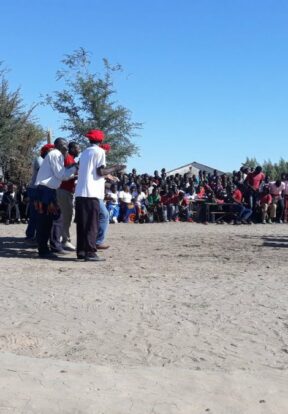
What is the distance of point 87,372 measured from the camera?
12.7 ft

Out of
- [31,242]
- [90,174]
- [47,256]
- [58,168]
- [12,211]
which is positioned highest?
[58,168]

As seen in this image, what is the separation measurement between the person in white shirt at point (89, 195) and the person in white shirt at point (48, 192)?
0.49 m

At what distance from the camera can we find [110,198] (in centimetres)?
1562

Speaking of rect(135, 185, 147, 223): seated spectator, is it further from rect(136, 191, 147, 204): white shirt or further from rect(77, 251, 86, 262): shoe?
rect(77, 251, 86, 262): shoe

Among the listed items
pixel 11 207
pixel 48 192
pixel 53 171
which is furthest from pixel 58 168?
pixel 11 207

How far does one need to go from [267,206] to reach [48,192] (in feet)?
41.4

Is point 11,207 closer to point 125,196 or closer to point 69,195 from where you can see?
point 125,196

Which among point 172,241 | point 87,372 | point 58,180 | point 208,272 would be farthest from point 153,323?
point 172,241

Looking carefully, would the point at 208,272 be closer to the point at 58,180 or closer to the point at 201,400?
the point at 58,180

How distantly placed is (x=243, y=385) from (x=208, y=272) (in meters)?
4.05

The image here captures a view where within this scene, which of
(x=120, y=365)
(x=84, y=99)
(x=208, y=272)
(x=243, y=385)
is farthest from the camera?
(x=84, y=99)

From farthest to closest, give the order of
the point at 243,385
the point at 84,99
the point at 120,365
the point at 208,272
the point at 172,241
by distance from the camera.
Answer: the point at 84,99
the point at 172,241
the point at 208,272
the point at 120,365
the point at 243,385

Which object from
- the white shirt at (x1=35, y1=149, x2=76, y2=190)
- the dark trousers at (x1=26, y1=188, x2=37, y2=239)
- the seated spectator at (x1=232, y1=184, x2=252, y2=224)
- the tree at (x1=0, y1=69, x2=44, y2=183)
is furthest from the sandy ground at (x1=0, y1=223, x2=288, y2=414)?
the tree at (x1=0, y1=69, x2=44, y2=183)

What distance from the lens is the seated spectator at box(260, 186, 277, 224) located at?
65.3 feet
